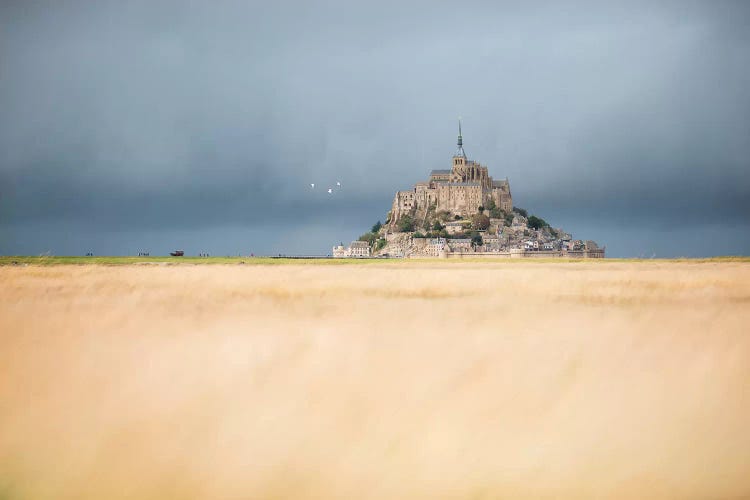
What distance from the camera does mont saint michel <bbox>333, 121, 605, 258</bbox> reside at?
142500 millimetres

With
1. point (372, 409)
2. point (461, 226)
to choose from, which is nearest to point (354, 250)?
point (461, 226)

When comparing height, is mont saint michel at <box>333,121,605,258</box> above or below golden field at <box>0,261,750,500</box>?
above

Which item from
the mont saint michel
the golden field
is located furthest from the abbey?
the golden field

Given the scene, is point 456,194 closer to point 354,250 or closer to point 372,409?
→ point 354,250

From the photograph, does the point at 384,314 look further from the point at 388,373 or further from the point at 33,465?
the point at 33,465

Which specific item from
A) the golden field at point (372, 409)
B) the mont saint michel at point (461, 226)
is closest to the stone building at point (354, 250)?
the mont saint michel at point (461, 226)

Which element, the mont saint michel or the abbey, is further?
the abbey

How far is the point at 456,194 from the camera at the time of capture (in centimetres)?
16388

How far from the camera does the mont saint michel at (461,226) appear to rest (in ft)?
468

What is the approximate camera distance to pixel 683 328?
11625mm

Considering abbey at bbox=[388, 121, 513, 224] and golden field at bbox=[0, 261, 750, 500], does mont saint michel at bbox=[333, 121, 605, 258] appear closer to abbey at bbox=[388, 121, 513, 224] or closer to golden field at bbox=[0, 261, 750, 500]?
abbey at bbox=[388, 121, 513, 224]

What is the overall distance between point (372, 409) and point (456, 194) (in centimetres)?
15869

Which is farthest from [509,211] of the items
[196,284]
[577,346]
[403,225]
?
[577,346]

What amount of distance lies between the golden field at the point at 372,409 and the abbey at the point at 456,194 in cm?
Answer: 15238
